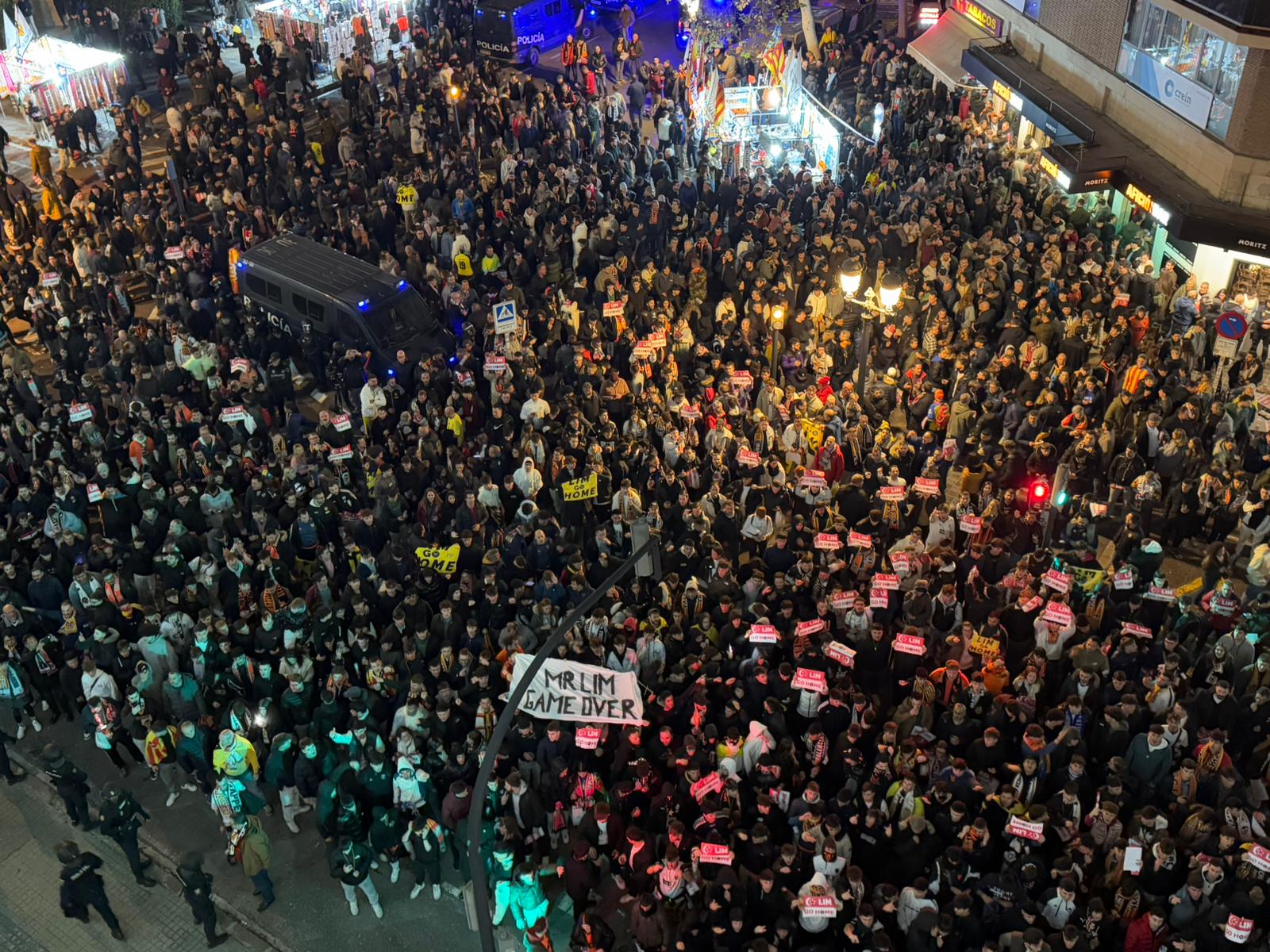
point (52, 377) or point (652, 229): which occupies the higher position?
point (652, 229)

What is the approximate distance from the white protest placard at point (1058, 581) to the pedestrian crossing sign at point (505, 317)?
9211 millimetres

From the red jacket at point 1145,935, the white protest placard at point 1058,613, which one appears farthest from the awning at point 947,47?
the red jacket at point 1145,935

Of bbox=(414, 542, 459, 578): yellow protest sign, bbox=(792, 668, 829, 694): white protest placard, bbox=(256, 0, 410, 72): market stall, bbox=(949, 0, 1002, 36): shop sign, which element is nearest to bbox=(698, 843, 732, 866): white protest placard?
bbox=(792, 668, 829, 694): white protest placard

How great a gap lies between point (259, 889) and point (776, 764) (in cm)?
549

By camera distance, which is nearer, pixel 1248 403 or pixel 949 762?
pixel 949 762

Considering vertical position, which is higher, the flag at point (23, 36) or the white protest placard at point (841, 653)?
the flag at point (23, 36)

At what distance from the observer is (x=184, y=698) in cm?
1398

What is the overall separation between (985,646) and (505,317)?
367 inches

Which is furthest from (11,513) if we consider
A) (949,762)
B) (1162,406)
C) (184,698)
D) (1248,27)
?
(1248,27)

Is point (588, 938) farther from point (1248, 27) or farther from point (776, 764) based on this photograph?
point (1248, 27)

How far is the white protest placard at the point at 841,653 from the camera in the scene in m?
13.1

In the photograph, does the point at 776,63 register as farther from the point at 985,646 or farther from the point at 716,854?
the point at 716,854

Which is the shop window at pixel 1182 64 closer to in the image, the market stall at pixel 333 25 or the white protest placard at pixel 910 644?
the white protest placard at pixel 910 644

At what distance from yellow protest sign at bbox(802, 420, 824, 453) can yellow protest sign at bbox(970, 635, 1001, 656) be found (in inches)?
181
